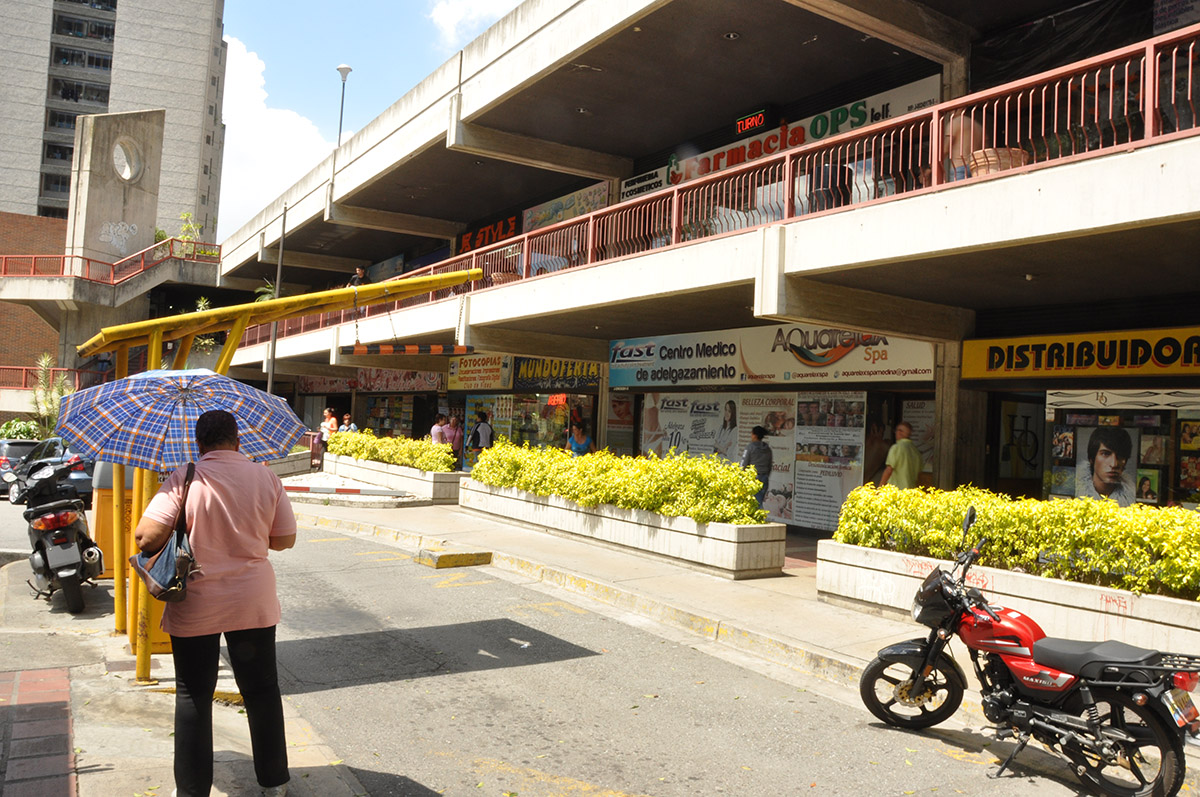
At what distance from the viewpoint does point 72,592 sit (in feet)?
25.6

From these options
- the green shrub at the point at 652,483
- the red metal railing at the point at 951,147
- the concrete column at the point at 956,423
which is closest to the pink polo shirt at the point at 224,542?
the green shrub at the point at 652,483

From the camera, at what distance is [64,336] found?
37.7 meters

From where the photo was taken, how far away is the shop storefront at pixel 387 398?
94.8 ft

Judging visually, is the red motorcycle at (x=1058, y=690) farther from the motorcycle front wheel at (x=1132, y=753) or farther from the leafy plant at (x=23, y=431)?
the leafy plant at (x=23, y=431)

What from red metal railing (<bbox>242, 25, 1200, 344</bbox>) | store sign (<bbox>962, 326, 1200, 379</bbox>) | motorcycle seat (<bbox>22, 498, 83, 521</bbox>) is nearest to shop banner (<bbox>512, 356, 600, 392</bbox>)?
red metal railing (<bbox>242, 25, 1200, 344</bbox>)

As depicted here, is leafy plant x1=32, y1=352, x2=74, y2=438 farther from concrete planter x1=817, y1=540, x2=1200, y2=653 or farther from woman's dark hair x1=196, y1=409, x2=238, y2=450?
woman's dark hair x1=196, y1=409, x2=238, y2=450

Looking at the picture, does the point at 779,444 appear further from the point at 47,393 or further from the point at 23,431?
the point at 47,393

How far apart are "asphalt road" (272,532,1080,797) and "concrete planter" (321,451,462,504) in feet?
29.9

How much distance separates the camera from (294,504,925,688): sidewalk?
736 cm

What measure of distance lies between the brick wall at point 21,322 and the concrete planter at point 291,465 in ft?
93.6

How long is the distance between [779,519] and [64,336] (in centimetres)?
3522

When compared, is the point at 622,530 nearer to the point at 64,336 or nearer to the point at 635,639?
the point at 635,639

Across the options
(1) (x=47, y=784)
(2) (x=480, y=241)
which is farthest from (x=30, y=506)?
(2) (x=480, y=241)

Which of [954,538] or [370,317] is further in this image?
[370,317]
